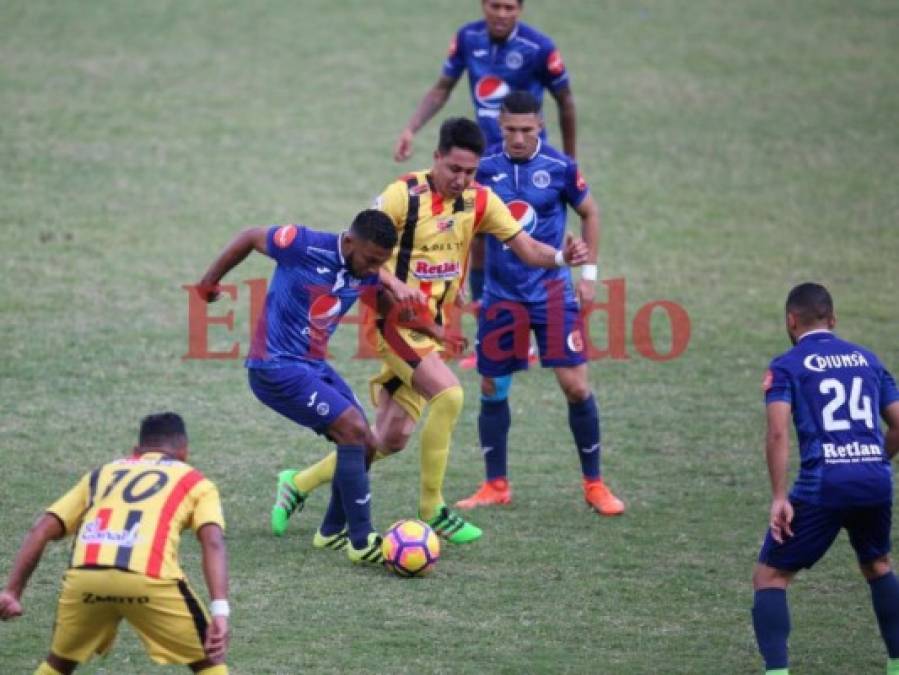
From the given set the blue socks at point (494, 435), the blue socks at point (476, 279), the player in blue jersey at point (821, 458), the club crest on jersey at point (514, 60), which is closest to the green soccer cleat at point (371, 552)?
the blue socks at point (494, 435)

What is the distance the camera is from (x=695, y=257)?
17266 mm

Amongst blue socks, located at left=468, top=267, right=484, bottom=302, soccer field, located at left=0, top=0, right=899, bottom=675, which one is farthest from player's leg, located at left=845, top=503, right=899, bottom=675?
blue socks, located at left=468, top=267, right=484, bottom=302

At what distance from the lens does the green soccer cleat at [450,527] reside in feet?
32.3

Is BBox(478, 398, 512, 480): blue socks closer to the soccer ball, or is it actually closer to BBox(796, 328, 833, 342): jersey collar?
the soccer ball

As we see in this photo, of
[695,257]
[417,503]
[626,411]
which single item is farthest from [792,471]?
[695,257]

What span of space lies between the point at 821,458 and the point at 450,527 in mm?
2989

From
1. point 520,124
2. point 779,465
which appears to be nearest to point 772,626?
point 779,465

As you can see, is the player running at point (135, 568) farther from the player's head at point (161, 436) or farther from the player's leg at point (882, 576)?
the player's leg at point (882, 576)

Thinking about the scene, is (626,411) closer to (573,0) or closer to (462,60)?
(462,60)

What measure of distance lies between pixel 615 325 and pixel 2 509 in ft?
22.8

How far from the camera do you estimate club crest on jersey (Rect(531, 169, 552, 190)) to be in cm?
Answer: 1065

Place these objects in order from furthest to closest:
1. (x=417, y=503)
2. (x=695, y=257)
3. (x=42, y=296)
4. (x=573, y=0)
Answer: (x=573, y=0) → (x=695, y=257) → (x=42, y=296) → (x=417, y=503)

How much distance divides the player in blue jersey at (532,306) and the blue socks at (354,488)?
58.0 inches

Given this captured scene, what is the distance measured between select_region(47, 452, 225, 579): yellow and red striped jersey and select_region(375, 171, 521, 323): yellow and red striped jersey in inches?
127
